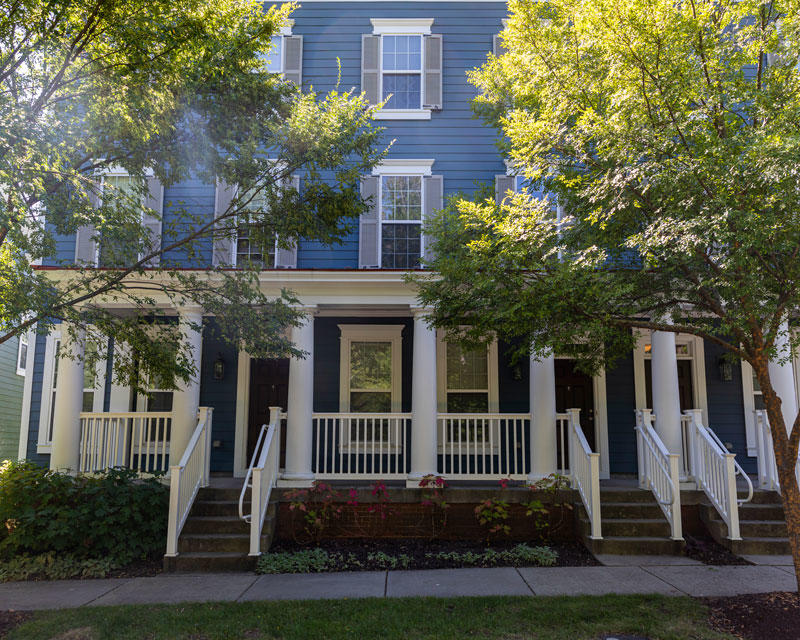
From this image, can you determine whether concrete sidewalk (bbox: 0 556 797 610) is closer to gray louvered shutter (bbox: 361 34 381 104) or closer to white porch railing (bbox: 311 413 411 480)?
white porch railing (bbox: 311 413 411 480)

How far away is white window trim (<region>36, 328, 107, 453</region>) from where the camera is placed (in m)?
10.4

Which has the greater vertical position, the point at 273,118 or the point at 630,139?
the point at 273,118

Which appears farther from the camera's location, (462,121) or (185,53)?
(462,121)

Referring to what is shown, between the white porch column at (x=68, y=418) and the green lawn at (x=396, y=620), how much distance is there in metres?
3.47

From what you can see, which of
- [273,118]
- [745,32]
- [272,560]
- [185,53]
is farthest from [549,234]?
[272,560]

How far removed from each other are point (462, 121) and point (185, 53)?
586cm

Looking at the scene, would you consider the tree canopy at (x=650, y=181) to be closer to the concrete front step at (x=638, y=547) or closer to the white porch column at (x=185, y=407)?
the concrete front step at (x=638, y=547)

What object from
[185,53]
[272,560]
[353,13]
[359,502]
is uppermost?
[353,13]

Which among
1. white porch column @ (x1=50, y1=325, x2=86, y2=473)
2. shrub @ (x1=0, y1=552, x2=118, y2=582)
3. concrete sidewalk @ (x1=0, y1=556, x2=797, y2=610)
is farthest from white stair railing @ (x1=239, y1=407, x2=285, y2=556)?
white porch column @ (x1=50, y1=325, x2=86, y2=473)

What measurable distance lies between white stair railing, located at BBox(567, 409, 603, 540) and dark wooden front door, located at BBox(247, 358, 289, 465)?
501cm

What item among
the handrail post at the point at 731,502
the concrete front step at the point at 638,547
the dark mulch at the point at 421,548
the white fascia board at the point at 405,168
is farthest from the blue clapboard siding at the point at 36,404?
the handrail post at the point at 731,502

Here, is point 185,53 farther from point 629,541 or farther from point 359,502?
point 629,541

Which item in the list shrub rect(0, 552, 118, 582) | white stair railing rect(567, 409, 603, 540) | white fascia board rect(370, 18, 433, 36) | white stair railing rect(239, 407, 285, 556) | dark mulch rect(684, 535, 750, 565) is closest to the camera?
shrub rect(0, 552, 118, 582)

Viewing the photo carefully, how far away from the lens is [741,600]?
18.2 feet
